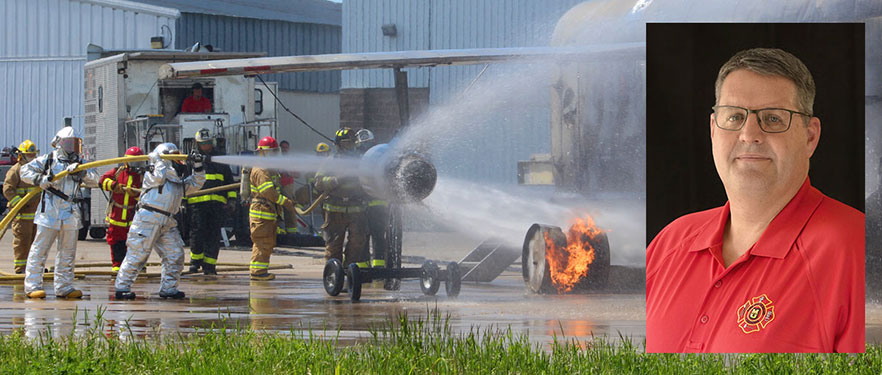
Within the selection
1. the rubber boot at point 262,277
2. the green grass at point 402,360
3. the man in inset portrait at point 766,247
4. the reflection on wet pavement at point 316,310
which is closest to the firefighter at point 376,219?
the reflection on wet pavement at point 316,310

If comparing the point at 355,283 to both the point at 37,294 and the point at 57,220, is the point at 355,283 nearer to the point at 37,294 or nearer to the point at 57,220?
the point at 57,220

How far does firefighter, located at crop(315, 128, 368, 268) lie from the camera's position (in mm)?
11758

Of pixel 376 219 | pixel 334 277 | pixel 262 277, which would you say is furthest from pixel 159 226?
pixel 262 277

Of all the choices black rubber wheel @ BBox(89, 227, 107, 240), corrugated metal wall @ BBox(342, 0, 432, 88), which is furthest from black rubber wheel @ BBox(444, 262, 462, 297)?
corrugated metal wall @ BBox(342, 0, 432, 88)

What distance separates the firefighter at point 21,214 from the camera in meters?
13.0

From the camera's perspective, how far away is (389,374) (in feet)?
18.2

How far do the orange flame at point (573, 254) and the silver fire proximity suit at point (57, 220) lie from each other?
4.25 metres

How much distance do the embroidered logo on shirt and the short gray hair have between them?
2.21ft

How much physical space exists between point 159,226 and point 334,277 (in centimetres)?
164

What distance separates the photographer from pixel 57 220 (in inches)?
416

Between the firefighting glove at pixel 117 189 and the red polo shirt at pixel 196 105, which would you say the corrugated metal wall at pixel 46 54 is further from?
the firefighting glove at pixel 117 189

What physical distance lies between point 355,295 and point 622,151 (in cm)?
259

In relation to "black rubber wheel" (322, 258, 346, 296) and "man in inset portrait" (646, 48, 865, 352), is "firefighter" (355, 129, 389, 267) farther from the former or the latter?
"man in inset portrait" (646, 48, 865, 352)

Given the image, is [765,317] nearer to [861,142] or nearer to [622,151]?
[861,142]
